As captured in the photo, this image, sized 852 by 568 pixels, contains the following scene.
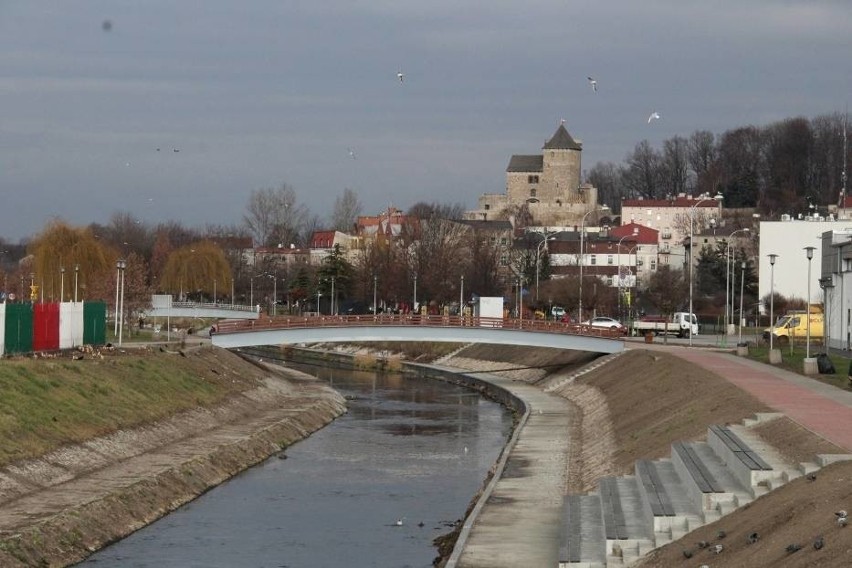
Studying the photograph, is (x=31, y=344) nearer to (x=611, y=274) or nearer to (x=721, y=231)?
(x=611, y=274)

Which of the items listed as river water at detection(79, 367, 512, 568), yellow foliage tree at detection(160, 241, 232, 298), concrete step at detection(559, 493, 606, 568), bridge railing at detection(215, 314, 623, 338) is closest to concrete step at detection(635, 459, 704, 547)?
concrete step at detection(559, 493, 606, 568)

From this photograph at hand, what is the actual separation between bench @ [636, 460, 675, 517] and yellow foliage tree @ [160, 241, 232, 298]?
114627 mm

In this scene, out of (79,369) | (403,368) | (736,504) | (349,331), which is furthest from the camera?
(403,368)

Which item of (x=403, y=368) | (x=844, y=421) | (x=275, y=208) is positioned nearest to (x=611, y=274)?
(x=275, y=208)

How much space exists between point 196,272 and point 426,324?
7186cm

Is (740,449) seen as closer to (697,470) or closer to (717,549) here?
(697,470)

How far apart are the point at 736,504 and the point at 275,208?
174m

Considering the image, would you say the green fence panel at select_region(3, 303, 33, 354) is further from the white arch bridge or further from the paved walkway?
the paved walkway

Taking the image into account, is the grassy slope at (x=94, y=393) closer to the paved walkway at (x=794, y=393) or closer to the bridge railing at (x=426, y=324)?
the bridge railing at (x=426, y=324)

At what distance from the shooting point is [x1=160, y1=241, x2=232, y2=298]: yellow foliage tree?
14488cm

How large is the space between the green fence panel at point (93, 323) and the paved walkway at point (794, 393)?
86.6 ft

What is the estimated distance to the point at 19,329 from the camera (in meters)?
55.0

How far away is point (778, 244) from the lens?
107188 millimetres

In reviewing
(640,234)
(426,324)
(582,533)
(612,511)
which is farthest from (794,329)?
(640,234)
